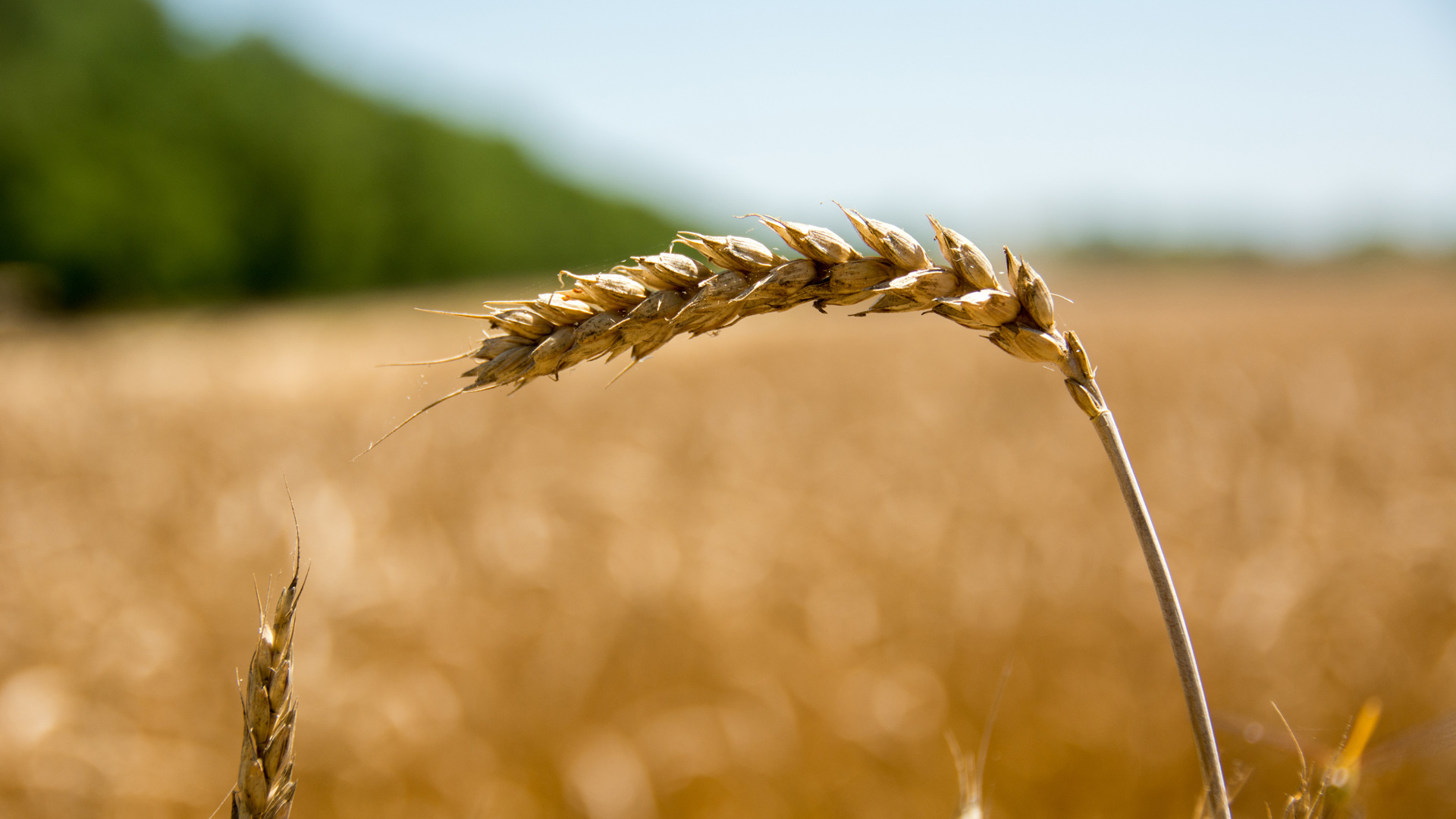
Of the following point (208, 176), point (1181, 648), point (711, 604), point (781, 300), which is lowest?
point (711, 604)

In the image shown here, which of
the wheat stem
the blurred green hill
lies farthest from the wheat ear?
the blurred green hill

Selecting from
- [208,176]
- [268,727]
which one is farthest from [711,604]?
[208,176]

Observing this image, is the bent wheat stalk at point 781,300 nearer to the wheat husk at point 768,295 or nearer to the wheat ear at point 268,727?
the wheat husk at point 768,295

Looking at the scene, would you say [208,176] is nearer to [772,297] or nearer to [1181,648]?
[772,297]

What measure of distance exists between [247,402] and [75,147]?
15.8 meters

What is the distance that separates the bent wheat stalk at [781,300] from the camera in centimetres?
56

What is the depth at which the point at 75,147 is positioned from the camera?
1634cm

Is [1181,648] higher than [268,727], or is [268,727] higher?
[1181,648]

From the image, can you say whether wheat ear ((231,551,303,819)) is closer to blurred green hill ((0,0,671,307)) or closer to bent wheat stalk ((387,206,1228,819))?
bent wheat stalk ((387,206,1228,819))

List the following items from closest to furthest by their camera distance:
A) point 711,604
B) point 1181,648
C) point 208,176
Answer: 1. point 1181,648
2. point 711,604
3. point 208,176

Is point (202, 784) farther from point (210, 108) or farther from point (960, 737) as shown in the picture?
point (210, 108)

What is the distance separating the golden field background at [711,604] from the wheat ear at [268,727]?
0.77 m

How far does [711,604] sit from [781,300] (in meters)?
2.40

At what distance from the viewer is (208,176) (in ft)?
63.5
